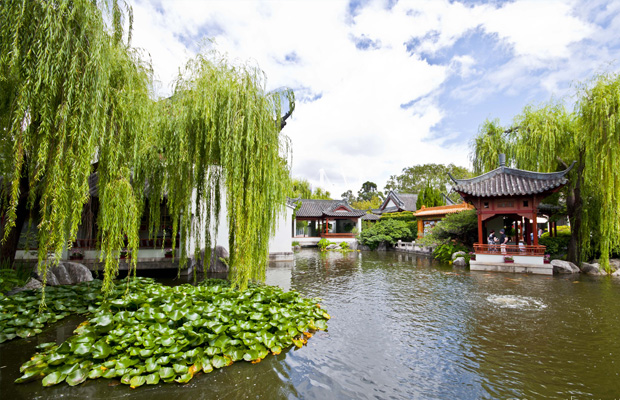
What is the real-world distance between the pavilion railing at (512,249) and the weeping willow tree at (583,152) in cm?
133

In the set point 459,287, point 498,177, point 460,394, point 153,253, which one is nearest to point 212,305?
point 460,394

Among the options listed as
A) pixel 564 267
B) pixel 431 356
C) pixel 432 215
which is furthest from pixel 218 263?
pixel 432 215

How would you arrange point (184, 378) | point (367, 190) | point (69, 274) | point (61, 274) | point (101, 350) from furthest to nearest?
point (367, 190) < point (69, 274) < point (61, 274) < point (101, 350) < point (184, 378)

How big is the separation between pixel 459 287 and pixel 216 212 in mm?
6188

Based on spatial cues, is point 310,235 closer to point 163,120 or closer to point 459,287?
point 459,287

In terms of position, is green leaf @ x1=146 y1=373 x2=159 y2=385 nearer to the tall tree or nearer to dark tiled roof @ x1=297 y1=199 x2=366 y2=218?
dark tiled roof @ x1=297 y1=199 x2=366 y2=218

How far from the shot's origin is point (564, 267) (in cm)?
948

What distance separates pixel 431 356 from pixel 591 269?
9.00 metres

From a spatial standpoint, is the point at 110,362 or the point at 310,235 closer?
the point at 110,362

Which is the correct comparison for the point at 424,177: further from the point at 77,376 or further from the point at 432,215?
the point at 77,376

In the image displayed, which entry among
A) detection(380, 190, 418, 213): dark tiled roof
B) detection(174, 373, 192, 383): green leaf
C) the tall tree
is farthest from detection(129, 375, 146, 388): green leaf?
the tall tree

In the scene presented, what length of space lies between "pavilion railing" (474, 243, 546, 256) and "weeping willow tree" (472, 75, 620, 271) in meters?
1.33

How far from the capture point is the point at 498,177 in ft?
37.1

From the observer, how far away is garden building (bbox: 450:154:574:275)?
965cm
